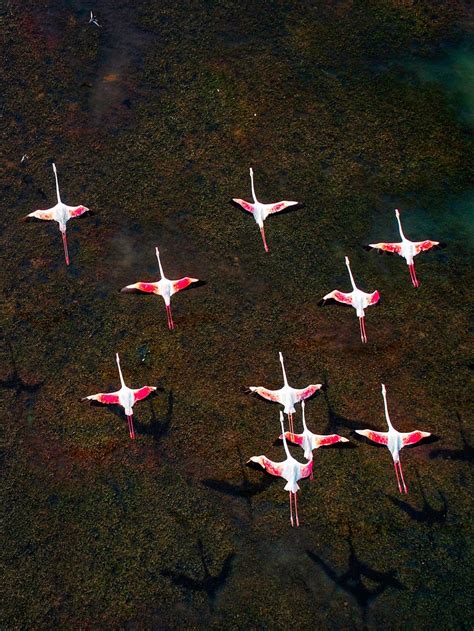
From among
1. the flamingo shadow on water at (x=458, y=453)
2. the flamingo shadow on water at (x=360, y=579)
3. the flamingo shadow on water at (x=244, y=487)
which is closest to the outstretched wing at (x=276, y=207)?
the flamingo shadow on water at (x=244, y=487)

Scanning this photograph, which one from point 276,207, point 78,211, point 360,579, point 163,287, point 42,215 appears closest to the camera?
point 360,579

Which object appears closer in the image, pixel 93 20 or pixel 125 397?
pixel 125 397

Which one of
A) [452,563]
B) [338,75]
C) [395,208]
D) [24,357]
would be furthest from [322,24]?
[452,563]

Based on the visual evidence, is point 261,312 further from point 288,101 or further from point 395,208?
point 288,101

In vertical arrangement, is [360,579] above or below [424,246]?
below

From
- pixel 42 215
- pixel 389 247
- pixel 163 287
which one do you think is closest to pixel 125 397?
pixel 163 287

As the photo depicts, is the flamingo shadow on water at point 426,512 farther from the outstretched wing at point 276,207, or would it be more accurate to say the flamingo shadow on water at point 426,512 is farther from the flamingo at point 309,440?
the outstretched wing at point 276,207


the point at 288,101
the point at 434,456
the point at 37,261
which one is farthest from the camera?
the point at 288,101

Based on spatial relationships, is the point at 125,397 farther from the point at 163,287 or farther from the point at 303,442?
the point at 303,442
